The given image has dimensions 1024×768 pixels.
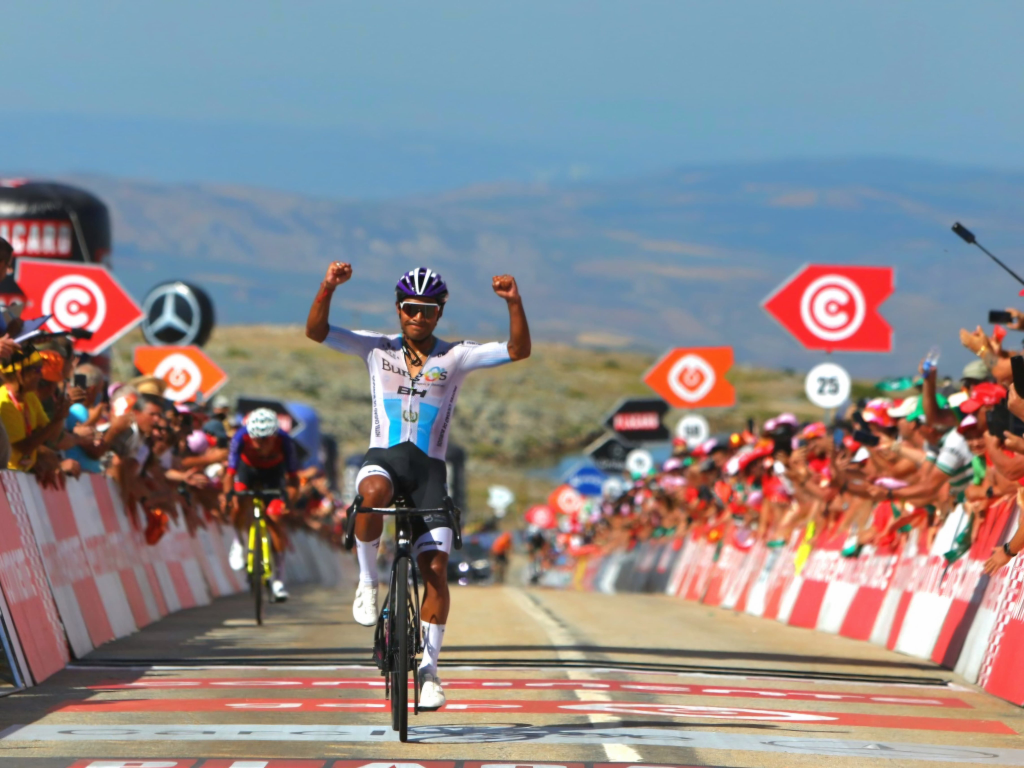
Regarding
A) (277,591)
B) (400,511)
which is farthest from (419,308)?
(277,591)

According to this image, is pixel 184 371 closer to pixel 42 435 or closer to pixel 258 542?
pixel 258 542

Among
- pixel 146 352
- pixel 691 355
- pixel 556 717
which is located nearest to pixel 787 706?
pixel 556 717

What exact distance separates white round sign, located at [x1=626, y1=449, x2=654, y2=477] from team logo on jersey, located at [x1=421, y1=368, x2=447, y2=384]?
4337 cm

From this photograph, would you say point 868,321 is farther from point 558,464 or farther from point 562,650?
point 558,464

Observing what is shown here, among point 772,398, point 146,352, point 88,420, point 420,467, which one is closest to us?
point 420,467

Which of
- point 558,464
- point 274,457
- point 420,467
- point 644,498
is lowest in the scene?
point 558,464

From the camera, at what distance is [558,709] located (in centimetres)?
1064

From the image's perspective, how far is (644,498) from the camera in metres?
43.2

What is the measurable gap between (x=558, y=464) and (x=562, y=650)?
166 m

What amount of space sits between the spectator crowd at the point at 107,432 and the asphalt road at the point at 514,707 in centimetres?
159

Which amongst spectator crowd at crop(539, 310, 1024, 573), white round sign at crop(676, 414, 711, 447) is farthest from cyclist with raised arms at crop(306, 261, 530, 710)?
white round sign at crop(676, 414, 711, 447)

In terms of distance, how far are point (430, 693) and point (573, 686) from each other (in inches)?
104

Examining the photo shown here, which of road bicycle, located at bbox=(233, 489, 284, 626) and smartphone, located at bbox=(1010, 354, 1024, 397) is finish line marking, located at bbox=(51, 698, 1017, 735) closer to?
smartphone, located at bbox=(1010, 354, 1024, 397)

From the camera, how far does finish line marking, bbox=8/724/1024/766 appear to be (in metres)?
9.11
